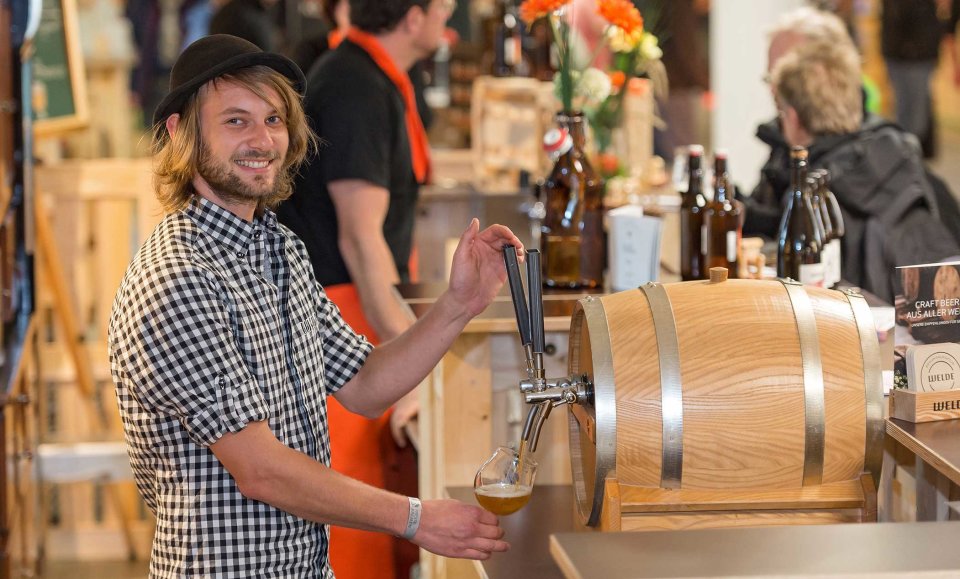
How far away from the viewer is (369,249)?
10.6 feet

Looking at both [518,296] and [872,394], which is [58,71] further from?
[872,394]

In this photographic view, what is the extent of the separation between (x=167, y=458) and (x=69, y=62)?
10.9ft

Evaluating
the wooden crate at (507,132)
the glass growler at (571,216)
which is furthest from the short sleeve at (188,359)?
the wooden crate at (507,132)

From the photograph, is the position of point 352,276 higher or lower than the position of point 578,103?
lower

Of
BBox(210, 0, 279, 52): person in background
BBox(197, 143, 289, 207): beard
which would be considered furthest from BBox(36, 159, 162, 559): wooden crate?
BBox(197, 143, 289, 207): beard

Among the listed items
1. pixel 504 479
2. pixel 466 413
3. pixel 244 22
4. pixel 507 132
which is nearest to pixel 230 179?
pixel 504 479

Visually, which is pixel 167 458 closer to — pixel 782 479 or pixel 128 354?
pixel 128 354

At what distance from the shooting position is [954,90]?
8008mm

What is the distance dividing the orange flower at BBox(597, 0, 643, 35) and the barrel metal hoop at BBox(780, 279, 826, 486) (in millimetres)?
1390

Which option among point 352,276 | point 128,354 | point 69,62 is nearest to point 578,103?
point 352,276

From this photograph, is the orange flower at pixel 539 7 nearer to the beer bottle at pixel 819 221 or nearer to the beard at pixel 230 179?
the beer bottle at pixel 819 221

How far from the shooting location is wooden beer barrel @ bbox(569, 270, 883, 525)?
1943 mm

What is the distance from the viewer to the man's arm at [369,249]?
3.24 metres

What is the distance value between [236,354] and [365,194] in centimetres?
133
